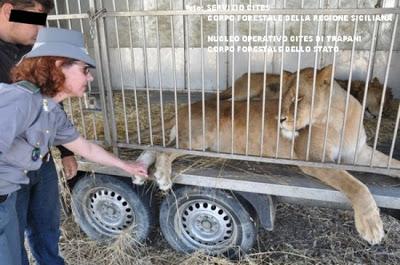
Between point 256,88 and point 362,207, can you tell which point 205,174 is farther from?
point 256,88

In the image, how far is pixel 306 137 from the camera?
3.18 m

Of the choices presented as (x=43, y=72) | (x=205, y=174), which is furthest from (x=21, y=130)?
(x=205, y=174)

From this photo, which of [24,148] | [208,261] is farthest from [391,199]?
[24,148]

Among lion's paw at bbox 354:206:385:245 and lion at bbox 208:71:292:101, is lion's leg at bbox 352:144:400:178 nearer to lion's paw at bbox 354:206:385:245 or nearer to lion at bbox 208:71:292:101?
lion's paw at bbox 354:206:385:245

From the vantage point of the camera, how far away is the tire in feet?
11.3

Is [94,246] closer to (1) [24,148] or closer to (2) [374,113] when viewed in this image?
(1) [24,148]

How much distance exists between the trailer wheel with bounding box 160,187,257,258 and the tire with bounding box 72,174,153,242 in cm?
22

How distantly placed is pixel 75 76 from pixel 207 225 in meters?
1.78

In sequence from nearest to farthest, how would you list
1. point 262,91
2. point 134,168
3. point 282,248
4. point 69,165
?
point 134,168 → point 69,165 → point 282,248 → point 262,91

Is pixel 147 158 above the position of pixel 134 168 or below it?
below

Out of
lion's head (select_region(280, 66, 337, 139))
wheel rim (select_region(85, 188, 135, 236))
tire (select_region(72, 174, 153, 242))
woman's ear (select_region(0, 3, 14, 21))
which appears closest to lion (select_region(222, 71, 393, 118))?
lion's head (select_region(280, 66, 337, 139))

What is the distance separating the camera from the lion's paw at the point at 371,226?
8.30 feet

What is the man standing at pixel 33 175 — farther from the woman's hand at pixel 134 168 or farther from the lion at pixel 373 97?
the lion at pixel 373 97

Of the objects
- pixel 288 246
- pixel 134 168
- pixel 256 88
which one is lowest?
pixel 288 246
